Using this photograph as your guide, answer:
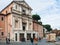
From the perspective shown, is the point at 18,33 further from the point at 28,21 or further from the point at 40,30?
the point at 40,30

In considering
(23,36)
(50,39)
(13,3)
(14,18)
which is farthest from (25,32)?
(50,39)

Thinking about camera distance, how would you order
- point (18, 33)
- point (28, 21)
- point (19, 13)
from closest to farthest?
1. point (18, 33)
2. point (19, 13)
3. point (28, 21)

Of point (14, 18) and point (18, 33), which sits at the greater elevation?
point (14, 18)

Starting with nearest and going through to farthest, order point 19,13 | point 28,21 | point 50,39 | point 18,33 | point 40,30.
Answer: point 50,39
point 18,33
point 19,13
point 28,21
point 40,30

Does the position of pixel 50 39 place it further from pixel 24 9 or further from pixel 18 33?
pixel 24 9

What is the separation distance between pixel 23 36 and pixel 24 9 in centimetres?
973

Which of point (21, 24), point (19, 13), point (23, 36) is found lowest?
point (23, 36)

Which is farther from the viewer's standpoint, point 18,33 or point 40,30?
point 40,30

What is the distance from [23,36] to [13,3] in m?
10.5

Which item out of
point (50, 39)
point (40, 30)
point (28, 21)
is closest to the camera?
point (50, 39)

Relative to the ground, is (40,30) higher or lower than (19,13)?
lower

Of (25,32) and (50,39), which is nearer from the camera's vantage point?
(50,39)

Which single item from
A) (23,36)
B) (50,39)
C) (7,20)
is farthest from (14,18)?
(50,39)

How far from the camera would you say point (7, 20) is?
53.2 metres
